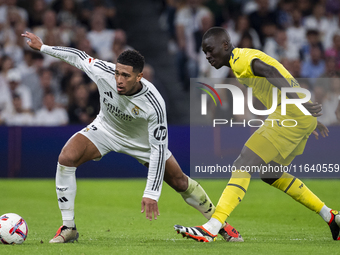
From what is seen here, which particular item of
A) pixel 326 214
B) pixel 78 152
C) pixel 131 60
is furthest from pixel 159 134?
pixel 326 214

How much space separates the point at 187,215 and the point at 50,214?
6.39 feet

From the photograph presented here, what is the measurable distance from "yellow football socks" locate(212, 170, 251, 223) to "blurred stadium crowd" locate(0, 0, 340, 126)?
625 centimetres

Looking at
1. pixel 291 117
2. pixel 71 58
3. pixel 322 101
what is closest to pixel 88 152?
pixel 71 58

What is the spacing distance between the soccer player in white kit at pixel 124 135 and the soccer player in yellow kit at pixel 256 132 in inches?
18.1

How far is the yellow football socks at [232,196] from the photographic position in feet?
17.1

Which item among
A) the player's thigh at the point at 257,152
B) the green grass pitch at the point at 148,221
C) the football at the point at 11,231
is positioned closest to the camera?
the green grass pitch at the point at 148,221

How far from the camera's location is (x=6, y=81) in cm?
1227

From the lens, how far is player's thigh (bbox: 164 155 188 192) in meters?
5.51

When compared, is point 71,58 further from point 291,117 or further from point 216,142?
point 216,142

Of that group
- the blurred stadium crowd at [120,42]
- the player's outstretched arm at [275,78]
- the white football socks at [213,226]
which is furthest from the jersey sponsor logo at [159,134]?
the blurred stadium crowd at [120,42]

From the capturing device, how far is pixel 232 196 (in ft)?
17.2

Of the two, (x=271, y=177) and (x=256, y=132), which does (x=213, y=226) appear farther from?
(x=256, y=132)

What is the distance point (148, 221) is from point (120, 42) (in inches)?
279

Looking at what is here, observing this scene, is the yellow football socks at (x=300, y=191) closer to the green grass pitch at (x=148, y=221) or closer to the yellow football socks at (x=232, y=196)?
the green grass pitch at (x=148, y=221)
